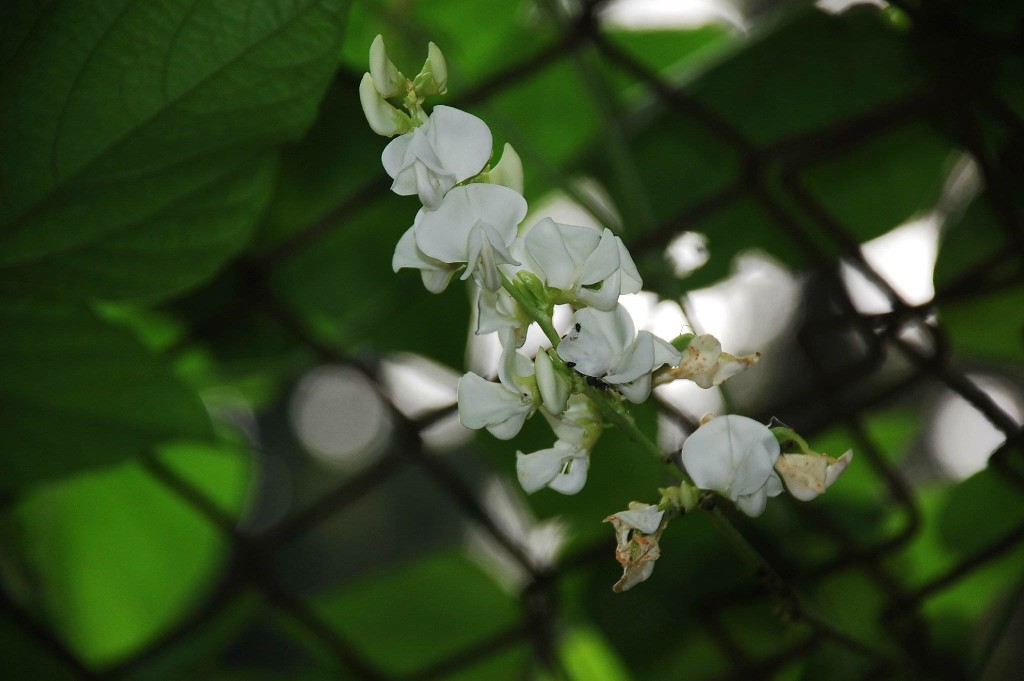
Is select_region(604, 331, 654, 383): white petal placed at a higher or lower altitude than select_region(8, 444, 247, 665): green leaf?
higher

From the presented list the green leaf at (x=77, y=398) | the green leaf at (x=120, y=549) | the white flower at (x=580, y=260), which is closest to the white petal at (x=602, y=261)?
the white flower at (x=580, y=260)

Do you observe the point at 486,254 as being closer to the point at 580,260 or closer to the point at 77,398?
the point at 580,260

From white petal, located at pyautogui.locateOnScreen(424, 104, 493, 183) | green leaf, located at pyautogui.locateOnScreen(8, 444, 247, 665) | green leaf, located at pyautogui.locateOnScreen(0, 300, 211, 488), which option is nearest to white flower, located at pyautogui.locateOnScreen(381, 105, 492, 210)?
white petal, located at pyautogui.locateOnScreen(424, 104, 493, 183)

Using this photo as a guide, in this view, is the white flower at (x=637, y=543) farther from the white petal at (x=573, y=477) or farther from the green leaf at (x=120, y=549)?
the green leaf at (x=120, y=549)

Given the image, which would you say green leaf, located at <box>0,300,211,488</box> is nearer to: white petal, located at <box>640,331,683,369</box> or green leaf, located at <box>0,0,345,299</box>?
green leaf, located at <box>0,0,345,299</box>

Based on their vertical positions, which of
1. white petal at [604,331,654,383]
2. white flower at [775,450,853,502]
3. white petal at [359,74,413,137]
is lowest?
white flower at [775,450,853,502]

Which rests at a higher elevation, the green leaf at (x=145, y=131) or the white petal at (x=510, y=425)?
the green leaf at (x=145, y=131)

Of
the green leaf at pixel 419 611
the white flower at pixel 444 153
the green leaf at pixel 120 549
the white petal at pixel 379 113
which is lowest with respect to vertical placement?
the green leaf at pixel 419 611
